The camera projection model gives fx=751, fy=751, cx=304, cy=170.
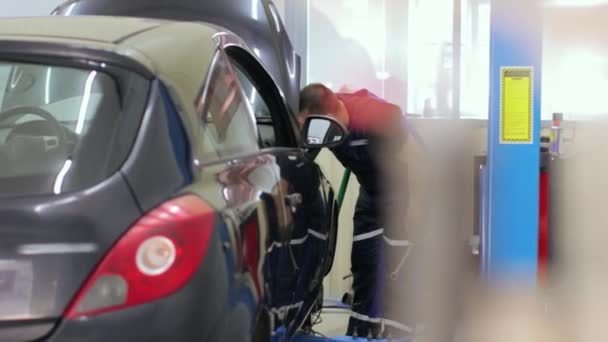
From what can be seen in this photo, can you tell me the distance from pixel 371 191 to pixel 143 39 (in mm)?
2544

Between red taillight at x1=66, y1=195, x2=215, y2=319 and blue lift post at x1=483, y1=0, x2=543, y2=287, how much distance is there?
196cm

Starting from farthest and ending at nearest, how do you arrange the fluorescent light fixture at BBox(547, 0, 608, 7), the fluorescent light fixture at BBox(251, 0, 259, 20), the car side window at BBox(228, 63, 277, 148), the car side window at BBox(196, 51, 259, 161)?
1. the fluorescent light fixture at BBox(251, 0, 259, 20)
2. the fluorescent light fixture at BBox(547, 0, 608, 7)
3. the car side window at BBox(228, 63, 277, 148)
4. the car side window at BBox(196, 51, 259, 161)

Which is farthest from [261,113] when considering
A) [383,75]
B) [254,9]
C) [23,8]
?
[23,8]

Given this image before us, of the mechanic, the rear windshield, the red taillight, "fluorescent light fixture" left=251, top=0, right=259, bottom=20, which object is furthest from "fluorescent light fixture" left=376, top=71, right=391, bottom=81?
the red taillight

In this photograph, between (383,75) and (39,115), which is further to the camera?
(383,75)

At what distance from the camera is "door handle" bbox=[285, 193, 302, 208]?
246 centimetres

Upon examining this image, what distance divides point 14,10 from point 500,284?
390 cm

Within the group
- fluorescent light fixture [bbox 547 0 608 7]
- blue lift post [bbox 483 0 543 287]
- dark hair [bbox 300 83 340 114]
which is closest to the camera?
blue lift post [bbox 483 0 543 287]

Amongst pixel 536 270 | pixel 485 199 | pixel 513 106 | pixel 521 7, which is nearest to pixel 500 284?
pixel 536 270

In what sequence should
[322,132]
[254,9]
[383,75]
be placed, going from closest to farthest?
[254,9] < [322,132] < [383,75]

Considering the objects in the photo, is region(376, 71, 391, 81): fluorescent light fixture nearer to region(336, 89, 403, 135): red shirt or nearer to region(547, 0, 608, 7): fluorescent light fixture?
region(336, 89, 403, 135): red shirt

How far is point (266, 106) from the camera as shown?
3158 mm

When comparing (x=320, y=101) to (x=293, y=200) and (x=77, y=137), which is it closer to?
(x=293, y=200)

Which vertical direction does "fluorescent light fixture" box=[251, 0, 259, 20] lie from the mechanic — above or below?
above
